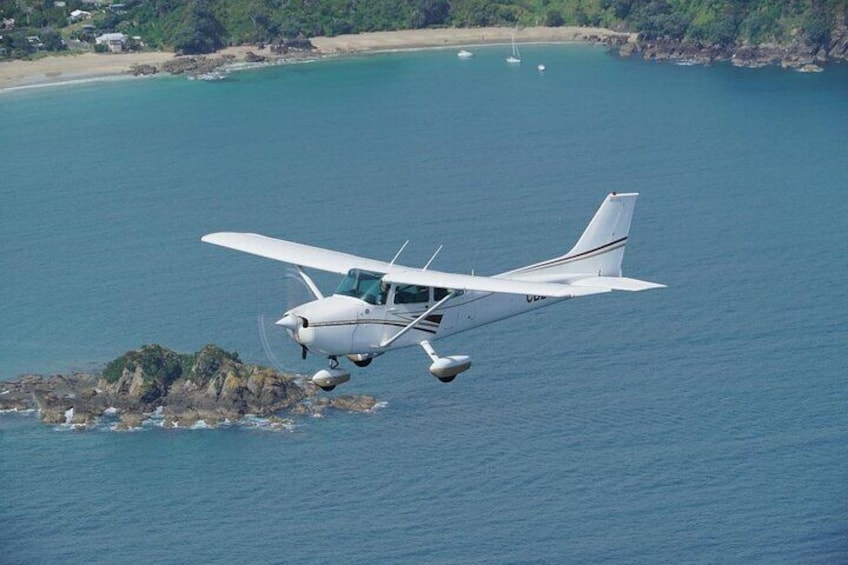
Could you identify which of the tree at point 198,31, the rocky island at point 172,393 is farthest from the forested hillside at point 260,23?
the rocky island at point 172,393

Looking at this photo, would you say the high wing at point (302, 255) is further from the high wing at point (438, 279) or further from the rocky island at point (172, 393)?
the rocky island at point (172, 393)

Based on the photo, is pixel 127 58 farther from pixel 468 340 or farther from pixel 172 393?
pixel 468 340

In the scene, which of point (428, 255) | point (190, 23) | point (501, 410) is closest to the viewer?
point (501, 410)

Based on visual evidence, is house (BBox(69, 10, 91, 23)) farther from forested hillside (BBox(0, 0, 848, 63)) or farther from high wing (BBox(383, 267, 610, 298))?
high wing (BBox(383, 267, 610, 298))

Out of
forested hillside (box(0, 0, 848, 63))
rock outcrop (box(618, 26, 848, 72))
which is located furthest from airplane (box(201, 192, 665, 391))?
forested hillside (box(0, 0, 848, 63))

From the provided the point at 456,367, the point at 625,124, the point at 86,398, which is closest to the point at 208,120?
the point at 625,124

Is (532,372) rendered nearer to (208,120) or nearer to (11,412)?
(11,412)
